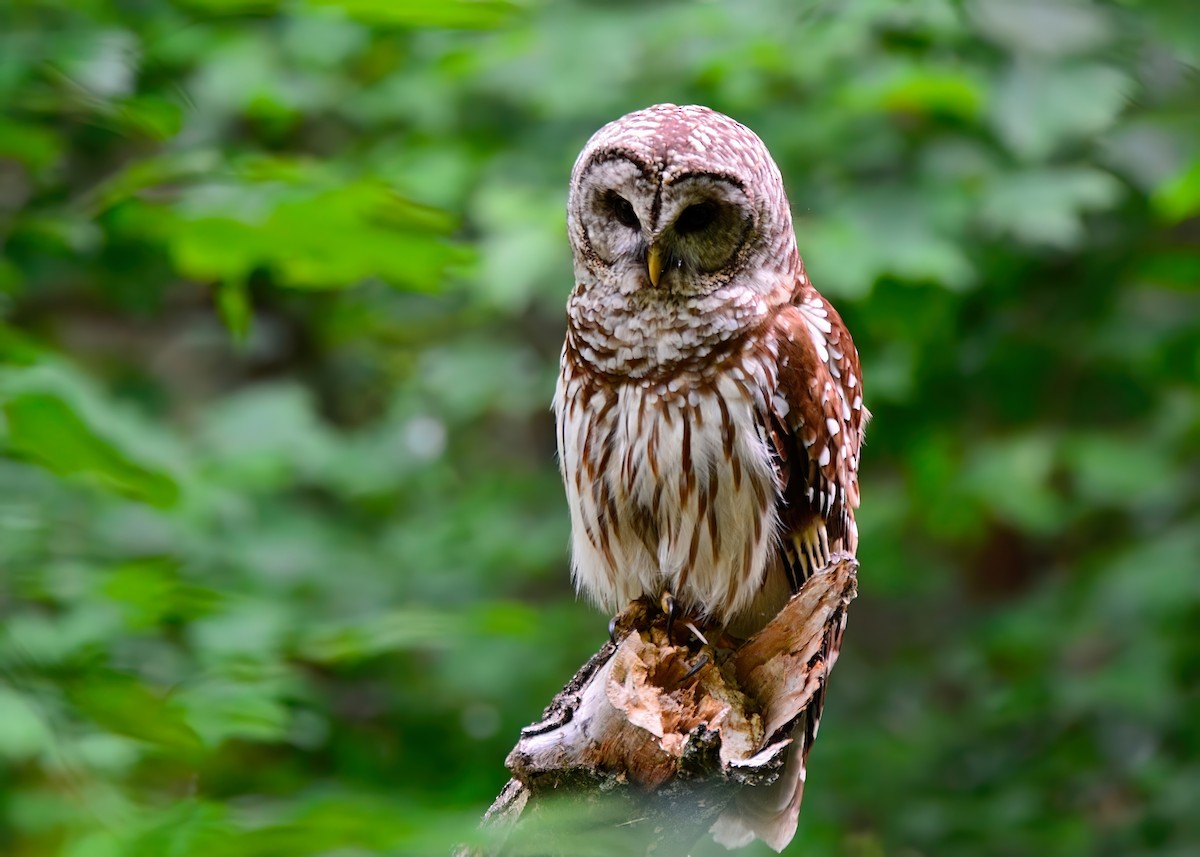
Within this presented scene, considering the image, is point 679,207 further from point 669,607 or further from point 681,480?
point 669,607

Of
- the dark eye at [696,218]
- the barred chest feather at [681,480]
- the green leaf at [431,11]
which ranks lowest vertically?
the barred chest feather at [681,480]

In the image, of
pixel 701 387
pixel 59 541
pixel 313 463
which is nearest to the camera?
pixel 701 387

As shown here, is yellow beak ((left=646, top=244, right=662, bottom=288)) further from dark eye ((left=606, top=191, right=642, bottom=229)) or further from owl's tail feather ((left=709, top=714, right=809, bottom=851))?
owl's tail feather ((left=709, top=714, right=809, bottom=851))

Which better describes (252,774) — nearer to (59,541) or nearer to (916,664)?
(59,541)

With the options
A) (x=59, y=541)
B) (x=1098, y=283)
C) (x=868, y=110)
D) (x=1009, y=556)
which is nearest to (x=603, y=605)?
(x=59, y=541)

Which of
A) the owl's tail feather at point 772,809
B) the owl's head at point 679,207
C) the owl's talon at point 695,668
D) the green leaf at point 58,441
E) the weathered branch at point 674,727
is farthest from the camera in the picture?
the owl's tail feather at point 772,809

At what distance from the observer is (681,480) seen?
320cm

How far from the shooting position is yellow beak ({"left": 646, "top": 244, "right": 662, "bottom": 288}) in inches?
119

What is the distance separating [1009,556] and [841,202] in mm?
3300

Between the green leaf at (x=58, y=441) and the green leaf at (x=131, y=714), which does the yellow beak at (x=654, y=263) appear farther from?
the green leaf at (x=131, y=714)

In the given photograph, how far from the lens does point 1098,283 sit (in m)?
4.77

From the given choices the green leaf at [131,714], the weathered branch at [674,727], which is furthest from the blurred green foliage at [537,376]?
the green leaf at [131,714]

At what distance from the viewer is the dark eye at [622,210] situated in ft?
10.2

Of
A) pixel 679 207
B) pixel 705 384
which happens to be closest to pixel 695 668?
pixel 705 384
